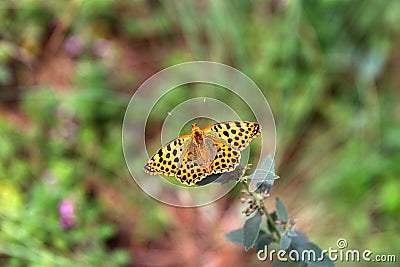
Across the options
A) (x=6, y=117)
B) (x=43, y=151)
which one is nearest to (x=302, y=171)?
(x=43, y=151)

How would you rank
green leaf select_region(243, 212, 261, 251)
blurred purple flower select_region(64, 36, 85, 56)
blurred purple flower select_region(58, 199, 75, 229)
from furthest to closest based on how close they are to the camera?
blurred purple flower select_region(64, 36, 85, 56), blurred purple flower select_region(58, 199, 75, 229), green leaf select_region(243, 212, 261, 251)

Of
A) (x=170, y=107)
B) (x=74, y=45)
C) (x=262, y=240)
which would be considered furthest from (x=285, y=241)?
(x=74, y=45)

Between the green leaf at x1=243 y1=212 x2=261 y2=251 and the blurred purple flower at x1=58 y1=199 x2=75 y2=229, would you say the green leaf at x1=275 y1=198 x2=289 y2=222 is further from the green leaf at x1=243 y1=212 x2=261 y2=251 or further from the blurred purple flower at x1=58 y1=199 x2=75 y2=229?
the blurred purple flower at x1=58 y1=199 x2=75 y2=229

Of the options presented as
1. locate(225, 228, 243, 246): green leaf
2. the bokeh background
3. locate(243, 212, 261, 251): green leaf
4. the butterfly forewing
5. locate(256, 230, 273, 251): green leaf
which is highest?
the bokeh background

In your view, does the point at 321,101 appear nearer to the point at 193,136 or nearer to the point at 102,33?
the point at 102,33

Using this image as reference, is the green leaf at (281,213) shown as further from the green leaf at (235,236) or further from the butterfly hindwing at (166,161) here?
the butterfly hindwing at (166,161)

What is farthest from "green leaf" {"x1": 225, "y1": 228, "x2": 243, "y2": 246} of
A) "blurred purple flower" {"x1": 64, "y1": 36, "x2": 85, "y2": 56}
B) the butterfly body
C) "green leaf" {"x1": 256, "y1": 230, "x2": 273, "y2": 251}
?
"blurred purple flower" {"x1": 64, "y1": 36, "x2": 85, "y2": 56}

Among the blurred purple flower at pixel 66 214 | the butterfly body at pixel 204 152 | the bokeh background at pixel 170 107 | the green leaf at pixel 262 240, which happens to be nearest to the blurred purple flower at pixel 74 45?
the bokeh background at pixel 170 107

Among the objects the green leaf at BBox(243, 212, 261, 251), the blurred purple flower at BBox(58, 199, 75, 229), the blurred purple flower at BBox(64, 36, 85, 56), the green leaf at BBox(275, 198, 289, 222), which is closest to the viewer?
the green leaf at BBox(243, 212, 261, 251)
